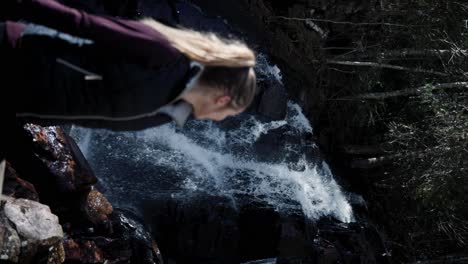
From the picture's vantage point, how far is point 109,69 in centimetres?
189

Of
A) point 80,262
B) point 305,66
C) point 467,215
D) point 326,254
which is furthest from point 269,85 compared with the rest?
point 467,215

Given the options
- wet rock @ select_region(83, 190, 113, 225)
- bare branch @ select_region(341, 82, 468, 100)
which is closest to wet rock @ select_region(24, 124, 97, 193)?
wet rock @ select_region(83, 190, 113, 225)

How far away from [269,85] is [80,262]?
4.76m

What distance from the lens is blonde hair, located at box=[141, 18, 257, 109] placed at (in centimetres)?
201

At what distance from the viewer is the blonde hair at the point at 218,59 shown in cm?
201

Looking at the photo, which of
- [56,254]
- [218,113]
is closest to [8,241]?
[56,254]

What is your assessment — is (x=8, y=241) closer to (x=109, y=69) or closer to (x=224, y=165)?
(x=109, y=69)

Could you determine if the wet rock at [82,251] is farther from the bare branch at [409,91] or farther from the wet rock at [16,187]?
the bare branch at [409,91]

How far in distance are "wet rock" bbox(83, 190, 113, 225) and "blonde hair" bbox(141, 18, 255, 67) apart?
401 cm

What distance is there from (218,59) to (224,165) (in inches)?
243

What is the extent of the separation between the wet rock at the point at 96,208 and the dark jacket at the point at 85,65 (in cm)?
386

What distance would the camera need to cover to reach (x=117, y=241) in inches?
229

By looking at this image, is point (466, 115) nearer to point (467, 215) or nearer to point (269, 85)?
point (467, 215)

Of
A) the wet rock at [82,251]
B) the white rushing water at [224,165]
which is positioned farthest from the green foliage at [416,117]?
the wet rock at [82,251]
